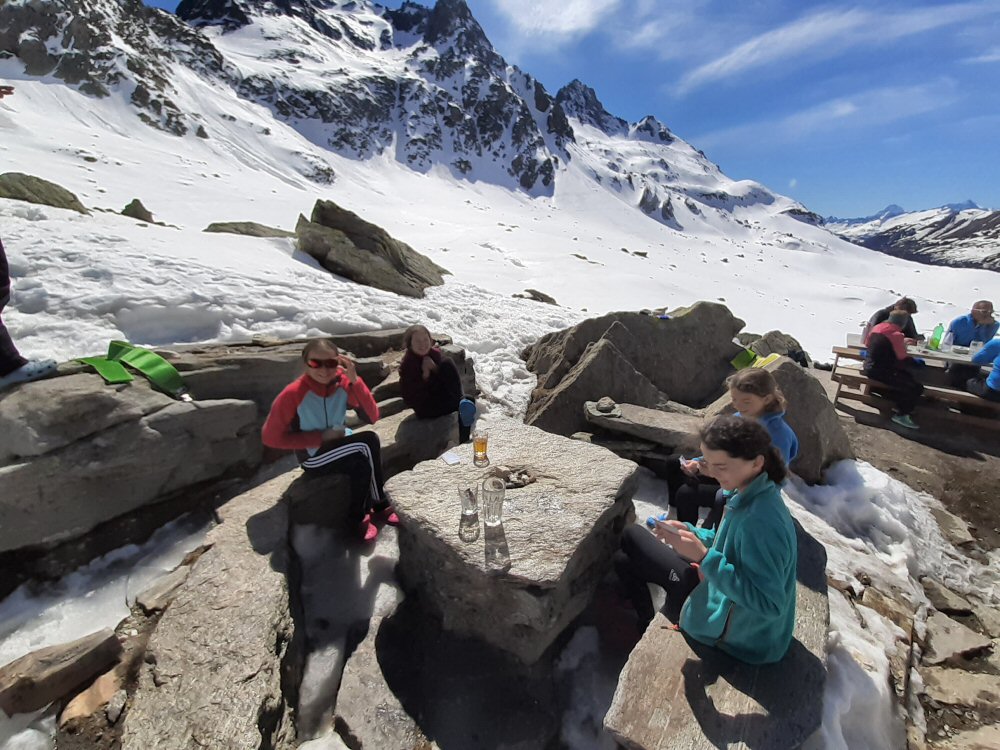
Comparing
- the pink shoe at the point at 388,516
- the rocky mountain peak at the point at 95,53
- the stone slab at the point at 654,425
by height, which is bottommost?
the pink shoe at the point at 388,516

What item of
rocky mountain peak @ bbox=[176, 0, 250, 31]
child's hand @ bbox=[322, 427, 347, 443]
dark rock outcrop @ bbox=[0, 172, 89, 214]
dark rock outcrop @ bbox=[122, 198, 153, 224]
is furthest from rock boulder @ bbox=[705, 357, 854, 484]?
rocky mountain peak @ bbox=[176, 0, 250, 31]

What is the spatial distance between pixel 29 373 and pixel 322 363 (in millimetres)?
2780

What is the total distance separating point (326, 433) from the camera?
472 centimetres

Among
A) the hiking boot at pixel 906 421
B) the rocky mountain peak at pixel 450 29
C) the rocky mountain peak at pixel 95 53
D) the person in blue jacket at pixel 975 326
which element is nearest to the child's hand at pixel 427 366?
the hiking boot at pixel 906 421

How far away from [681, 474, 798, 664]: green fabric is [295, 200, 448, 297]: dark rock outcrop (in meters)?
10.3

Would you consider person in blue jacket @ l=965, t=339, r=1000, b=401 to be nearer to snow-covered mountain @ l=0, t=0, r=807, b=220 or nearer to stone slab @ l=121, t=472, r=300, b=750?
stone slab @ l=121, t=472, r=300, b=750

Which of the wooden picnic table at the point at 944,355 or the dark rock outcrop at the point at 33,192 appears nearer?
the wooden picnic table at the point at 944,355

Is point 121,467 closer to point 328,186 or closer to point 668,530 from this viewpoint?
point 668,530

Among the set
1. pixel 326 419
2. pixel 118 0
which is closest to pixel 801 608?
pixel 326 419

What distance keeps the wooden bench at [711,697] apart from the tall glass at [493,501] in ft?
4.17

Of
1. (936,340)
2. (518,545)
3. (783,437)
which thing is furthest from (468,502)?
(936,340)

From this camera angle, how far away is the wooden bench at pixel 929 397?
809 cm

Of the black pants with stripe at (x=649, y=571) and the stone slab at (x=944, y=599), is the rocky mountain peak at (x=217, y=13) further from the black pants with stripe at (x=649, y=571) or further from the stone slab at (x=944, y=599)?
the stone slab at (x=944, y=599)

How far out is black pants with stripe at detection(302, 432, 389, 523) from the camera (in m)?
4.68
